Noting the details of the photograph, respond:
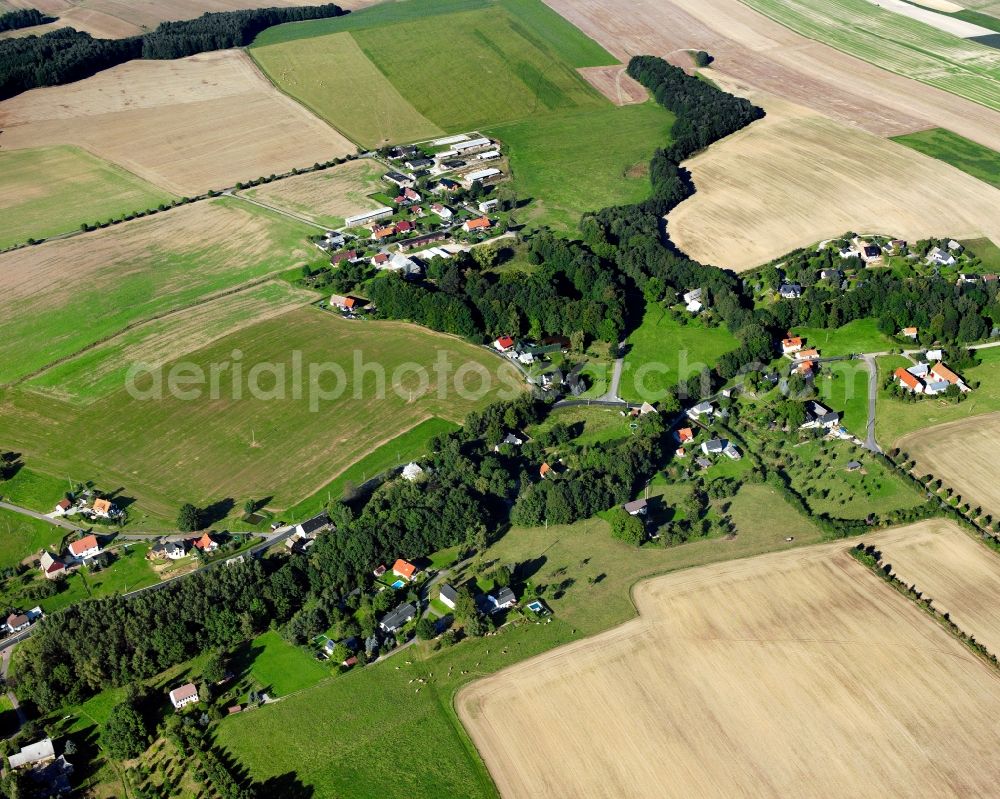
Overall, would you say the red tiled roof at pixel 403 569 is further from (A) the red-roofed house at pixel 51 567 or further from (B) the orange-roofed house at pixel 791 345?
(B) the orange-roofed house at pixel 791 345

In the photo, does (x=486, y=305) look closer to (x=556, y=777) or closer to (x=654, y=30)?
(x=556, y=777)

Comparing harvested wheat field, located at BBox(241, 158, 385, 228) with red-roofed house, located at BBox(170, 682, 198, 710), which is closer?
red-roofed house, located at BBox(170, 682, 198, 710)

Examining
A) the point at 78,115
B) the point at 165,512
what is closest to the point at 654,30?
the point at 78,115

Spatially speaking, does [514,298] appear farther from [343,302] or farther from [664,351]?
[343,302]

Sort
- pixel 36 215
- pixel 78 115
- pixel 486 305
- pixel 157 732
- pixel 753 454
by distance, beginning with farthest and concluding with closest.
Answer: pixel 78 115 < pixel 36 215 < pixel 486 305 < pixel 753 454 < pixel 157 732

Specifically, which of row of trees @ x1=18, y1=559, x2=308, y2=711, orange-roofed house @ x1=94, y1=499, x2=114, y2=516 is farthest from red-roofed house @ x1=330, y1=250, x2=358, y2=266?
row of trees @ x1=18, y1=559, x2=308, y2=711

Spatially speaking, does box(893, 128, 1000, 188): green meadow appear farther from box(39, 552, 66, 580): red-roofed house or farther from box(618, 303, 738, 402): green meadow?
box(39, 552, 66, 580): red-roofed house

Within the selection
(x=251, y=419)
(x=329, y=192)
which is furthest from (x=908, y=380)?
(x=329, y=192)
